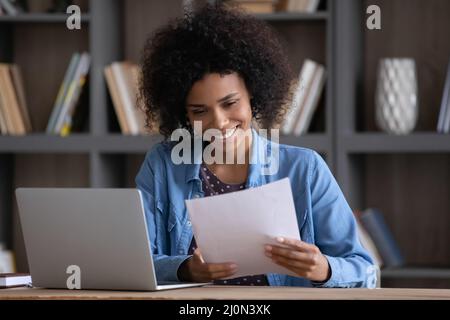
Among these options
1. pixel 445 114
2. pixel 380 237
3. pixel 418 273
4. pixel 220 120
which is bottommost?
pixel 418 273

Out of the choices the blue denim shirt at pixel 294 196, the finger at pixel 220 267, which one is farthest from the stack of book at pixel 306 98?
the finger at pixel 220 267

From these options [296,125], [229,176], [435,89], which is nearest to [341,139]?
[296,125]

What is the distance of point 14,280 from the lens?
1.97 meters

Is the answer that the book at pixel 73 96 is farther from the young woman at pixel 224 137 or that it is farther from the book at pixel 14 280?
the book at pixel 14 280

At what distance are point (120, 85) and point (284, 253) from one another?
1806 millimetres

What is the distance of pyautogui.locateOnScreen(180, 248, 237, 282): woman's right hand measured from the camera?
184 centimetres

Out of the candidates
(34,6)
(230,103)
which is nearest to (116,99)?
(34,6)

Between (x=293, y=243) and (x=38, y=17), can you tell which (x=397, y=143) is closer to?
(x=38, y=17)

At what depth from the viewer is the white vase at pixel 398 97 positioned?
3344mm

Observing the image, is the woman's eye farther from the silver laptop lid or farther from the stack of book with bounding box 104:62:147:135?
the stack of book with bounding box 104:62:147:135

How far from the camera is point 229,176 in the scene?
229cm

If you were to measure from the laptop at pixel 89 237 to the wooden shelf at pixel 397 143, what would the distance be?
5.42ft

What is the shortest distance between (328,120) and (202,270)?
5.14 ft

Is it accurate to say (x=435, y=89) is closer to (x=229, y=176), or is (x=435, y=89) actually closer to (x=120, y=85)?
(x=120, y=85)
